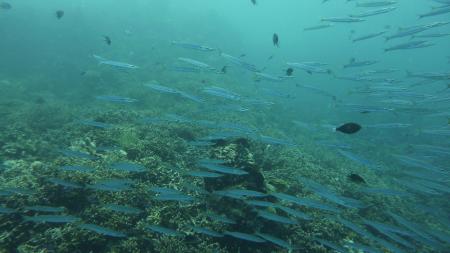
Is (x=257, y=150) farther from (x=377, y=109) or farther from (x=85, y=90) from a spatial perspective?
(x=85, y=90)

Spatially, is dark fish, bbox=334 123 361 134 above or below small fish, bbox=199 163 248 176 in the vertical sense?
above

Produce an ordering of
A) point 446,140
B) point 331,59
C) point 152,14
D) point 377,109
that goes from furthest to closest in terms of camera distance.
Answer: point 331,59 < point 152,14 < point 446,140 < point 377,109

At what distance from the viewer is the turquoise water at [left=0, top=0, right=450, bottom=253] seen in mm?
6754

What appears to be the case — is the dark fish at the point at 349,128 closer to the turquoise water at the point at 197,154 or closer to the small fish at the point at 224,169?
the turquoise water at the point at 197,154

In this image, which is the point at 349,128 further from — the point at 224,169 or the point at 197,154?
the point at 197,154

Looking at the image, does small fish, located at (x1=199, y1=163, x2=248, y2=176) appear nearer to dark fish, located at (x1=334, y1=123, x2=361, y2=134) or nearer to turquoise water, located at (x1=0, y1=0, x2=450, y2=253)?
turquoise water, located at (x1=0, y1=0, x2=450, y2=253)

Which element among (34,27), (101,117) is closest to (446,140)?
(101,117)

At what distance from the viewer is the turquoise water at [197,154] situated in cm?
675

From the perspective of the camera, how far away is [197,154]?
447 inches

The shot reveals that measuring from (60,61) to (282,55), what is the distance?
30441mm

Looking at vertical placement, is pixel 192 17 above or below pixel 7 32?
above

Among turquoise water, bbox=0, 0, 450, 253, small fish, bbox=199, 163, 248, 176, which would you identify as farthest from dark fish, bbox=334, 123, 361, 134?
small fish, bbox=199, 163, 248, 176


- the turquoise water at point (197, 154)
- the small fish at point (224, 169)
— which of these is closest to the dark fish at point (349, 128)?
the turquoise water at point (197, 154)

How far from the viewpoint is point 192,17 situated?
43.0m
